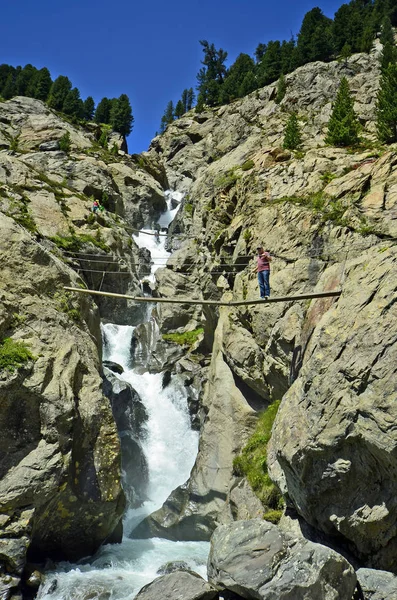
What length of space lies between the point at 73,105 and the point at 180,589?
7353 cm

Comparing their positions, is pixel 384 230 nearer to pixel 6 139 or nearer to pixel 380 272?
pixel 380 272

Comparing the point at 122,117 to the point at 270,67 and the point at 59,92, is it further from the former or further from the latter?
the point at 270,67

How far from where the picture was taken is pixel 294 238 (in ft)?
65.6

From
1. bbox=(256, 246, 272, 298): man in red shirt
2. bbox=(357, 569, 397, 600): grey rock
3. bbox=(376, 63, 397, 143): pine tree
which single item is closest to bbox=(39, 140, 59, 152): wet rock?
bbox=(376, 63, 397, 143): pine tree

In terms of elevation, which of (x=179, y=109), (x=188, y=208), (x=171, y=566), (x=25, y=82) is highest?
(x=179, y=109)

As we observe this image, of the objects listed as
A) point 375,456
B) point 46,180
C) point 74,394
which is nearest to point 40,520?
point 74,394

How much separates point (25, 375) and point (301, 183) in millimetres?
16918

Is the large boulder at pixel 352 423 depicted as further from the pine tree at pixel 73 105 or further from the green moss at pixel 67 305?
the pine tree at pixel 73 105

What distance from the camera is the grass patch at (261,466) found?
15469 mm

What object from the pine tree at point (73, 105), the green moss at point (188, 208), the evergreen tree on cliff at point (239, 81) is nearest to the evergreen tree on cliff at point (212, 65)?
the evergreen tree on cliff at point (239, 81)

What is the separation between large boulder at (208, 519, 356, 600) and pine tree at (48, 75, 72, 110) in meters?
72.6

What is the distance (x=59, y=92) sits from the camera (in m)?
71.0

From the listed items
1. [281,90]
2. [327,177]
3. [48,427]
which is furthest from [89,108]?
[48,427]

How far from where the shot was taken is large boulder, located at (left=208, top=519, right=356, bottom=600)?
9141 millimetres
